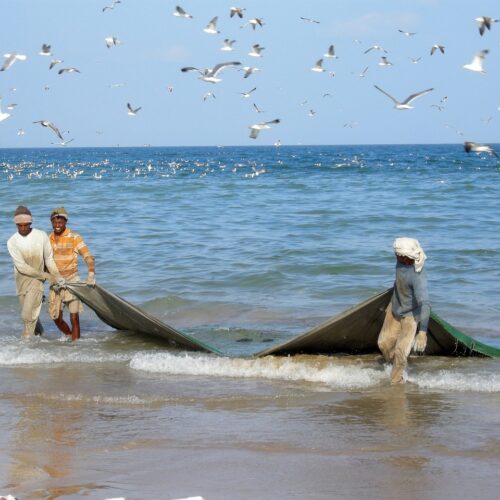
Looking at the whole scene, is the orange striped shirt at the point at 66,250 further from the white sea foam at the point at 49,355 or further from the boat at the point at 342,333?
the white sea foam at the point at 49,355

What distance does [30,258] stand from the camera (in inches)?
371

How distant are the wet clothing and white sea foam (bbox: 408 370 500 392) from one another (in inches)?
151

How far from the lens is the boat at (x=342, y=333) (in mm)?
8562

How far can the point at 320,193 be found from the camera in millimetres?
30422

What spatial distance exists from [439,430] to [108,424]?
8.07 ft

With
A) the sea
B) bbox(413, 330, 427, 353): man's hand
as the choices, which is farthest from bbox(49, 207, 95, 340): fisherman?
bbox(413, 330, 427, 353): man's hand

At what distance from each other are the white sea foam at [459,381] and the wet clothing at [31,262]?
3.83 metres

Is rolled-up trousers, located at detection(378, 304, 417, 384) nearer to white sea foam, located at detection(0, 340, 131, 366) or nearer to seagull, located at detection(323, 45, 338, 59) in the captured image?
white sea foam, located at detection(0, 340, 131, 366)

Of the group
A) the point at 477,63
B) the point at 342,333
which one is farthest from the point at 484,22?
the point at 342,333

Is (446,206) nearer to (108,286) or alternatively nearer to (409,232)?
(409,232)

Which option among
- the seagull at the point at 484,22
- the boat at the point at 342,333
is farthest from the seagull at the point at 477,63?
the boat at the point at 342,333

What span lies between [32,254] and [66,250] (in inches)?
16.1

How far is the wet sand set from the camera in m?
5.51

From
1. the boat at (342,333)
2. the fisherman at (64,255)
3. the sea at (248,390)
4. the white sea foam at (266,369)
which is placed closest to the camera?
the sea at (248,390)
